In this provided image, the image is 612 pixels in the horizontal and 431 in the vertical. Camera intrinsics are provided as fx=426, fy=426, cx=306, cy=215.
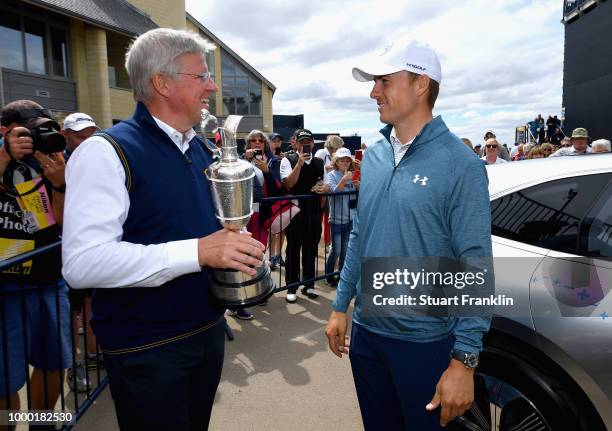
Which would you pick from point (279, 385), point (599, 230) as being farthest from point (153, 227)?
point (279, 385)

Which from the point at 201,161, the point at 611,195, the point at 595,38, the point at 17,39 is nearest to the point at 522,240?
the point at 611,195

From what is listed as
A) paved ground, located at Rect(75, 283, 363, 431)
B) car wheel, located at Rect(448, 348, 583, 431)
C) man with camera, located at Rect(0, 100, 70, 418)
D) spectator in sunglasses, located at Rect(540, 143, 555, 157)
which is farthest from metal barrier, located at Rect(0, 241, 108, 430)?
spectator in sunglasses, located at Rect(540, 143, 555, 157)

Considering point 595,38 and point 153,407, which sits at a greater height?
point 595,38

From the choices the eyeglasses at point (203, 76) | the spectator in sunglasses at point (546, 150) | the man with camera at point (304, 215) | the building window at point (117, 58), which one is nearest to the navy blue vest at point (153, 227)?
the eyeglasses at point (203, 76)

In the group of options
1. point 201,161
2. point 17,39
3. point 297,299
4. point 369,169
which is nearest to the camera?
point 201,161

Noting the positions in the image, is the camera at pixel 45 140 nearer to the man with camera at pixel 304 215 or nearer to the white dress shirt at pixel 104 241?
the white dress shirt at pixel 104 241

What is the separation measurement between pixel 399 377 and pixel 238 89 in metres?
27.6

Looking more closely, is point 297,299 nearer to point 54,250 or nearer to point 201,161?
point 54,250

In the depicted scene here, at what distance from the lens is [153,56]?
1557 mm

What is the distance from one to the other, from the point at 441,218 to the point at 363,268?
1.41ft

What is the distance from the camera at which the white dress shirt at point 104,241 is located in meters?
1.32

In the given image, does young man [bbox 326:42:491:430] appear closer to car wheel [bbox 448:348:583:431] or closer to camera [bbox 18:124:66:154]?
car wheel [bbox 448:348:583:431]

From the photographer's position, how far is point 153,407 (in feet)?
5.19

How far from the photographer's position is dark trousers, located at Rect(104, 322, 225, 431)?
1562 mm
